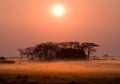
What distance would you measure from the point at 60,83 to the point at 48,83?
0.97 metres

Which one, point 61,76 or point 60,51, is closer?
point 61,76

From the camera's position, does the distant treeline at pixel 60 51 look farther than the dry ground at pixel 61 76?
Yes

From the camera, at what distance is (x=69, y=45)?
165 metres

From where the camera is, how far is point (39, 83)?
3484 cm

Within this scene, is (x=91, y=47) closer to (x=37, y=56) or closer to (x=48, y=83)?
(x=37, y=56)

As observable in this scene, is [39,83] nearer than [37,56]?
Yes

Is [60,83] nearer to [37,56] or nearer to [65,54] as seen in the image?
[65,54]

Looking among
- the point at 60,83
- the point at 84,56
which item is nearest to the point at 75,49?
the point at 84,56

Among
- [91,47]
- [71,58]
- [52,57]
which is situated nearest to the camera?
[71,58]

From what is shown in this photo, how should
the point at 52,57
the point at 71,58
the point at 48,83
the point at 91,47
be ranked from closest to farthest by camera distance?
the point at 48,83 → the point at 71,58 → the point at 52,57 → the point at 91,47

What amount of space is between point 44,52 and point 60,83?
13677cm

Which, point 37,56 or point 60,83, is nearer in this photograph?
point 60,83

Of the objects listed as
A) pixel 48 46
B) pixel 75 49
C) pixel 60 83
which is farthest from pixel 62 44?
pixel 60 83

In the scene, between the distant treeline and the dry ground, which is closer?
the dry ground
